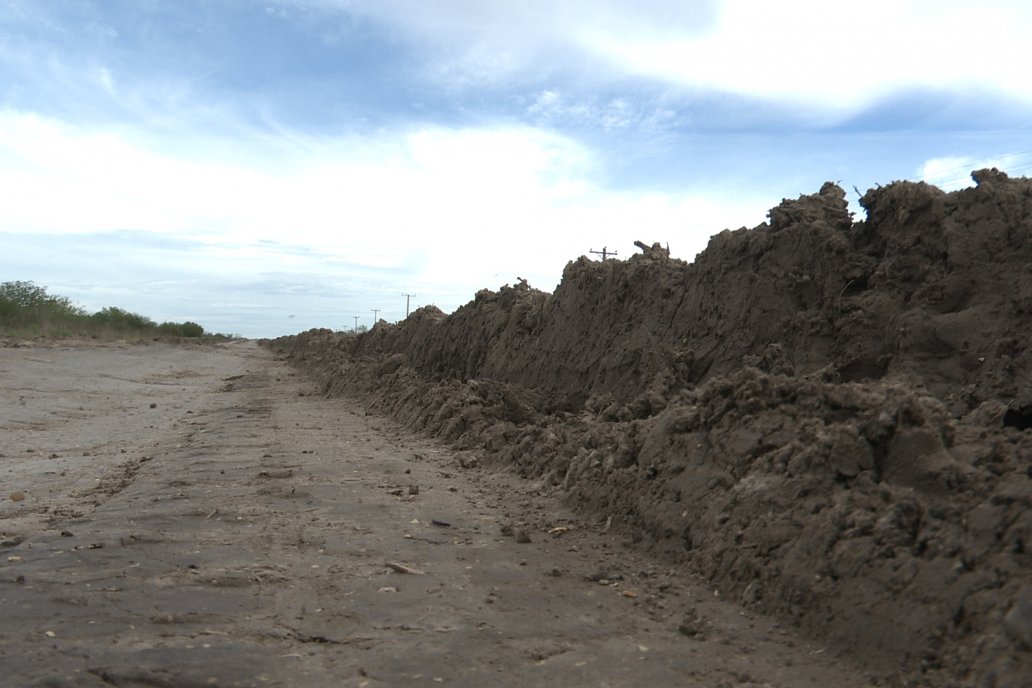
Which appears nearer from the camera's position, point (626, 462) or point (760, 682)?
point (760, 682)

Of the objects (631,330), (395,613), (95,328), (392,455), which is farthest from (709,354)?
(95,328)

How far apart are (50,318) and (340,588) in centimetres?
4342

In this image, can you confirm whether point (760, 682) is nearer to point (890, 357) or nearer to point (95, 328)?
point (890, 357)

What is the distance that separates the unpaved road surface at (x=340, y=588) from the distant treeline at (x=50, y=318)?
3256 cm

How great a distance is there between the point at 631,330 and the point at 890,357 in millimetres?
3039

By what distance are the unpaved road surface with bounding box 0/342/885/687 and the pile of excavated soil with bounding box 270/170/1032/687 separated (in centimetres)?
26

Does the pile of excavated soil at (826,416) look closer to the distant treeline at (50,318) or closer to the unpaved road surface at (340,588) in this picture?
the unpaved road surface at (340,588)

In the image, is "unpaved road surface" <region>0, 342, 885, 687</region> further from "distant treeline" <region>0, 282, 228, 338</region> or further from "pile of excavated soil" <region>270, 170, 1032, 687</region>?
"distant treeline" <region>0, 282, 228, 338</region>

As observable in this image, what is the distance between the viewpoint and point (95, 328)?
144 ft

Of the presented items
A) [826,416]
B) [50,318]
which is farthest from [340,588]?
[50,318]

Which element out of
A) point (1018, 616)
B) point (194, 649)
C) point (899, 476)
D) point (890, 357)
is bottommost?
point (194, 649)

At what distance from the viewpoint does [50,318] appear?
1597 inches

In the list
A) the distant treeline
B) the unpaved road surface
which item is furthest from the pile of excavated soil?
the distant treeline

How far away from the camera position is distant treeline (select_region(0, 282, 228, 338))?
3684cm
